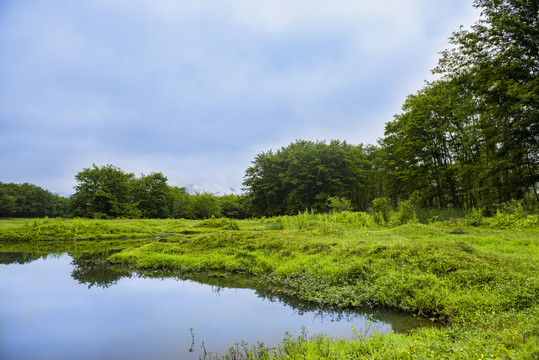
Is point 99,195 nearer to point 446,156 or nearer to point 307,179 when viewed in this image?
point 307,179

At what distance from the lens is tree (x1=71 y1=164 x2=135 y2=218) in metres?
36.6

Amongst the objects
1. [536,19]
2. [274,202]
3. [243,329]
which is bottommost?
[243,329]

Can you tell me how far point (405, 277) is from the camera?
17.7ft

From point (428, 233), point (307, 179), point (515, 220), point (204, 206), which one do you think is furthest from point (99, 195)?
point (515, 220)

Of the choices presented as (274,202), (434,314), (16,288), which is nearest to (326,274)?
(434,314)

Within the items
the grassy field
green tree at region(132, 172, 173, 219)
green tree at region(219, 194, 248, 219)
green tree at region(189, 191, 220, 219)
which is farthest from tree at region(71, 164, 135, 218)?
the grassy field

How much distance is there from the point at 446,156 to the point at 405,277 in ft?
69.9

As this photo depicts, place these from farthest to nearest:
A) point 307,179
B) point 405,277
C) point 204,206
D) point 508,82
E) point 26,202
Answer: point 26,202, point 204,206, point 307,179, point 508,82, point 405,277

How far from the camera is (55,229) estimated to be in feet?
62.9

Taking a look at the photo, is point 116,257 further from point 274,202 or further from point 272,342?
point 274,202

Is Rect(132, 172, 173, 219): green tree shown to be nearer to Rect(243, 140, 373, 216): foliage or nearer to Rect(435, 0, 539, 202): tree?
Rect(243, 140, 373, 216): foliage

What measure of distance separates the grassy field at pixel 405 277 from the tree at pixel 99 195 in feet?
103

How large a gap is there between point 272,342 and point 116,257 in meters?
9.29

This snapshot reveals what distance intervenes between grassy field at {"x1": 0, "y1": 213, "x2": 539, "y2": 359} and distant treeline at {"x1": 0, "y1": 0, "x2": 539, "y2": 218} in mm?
5796
